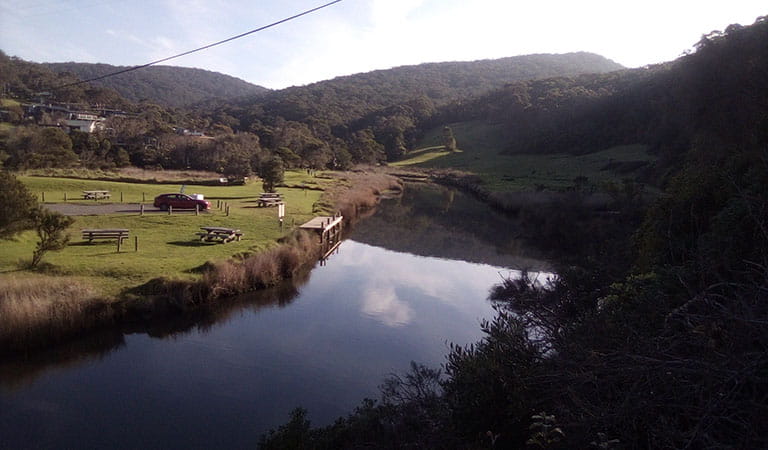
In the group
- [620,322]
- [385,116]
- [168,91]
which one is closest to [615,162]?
[620,322]

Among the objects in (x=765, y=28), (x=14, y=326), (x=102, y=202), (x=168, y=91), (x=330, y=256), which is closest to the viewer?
(x=14, y=326)

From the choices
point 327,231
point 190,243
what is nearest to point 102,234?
point 190,243

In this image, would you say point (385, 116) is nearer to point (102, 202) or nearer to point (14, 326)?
point (102, 202)

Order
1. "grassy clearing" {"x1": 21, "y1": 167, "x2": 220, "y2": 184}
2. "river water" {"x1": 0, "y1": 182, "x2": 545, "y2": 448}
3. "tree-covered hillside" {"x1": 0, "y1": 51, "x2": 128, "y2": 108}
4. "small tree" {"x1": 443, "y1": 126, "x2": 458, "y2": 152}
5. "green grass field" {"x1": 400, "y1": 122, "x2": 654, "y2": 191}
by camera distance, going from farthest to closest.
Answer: "small tree" {"x1": 443, "y1": 126, "x2": 458, "y2": 152} < "tree-covered hillside" {"x1": 0, "y1": 51, "x2": 128, "y2": 108} < "green grass field" {"x1": 400, "y1": 122, "x2": 654, "y2": 191} < "grassy clearing" {"x1": 21, "y1": 167, "x2": 220, "y2": 184} < "river water" {"x1": 0, "y1": 182, "x2": 545, "y2": 448}

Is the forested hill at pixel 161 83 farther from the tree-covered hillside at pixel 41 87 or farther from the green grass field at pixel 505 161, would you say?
the green grass field at pixel 505 161

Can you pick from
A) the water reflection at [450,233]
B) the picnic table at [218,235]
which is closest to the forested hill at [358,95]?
the water reflection at [450,233]

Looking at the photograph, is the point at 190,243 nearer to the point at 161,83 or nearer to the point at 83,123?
the point at 83,123

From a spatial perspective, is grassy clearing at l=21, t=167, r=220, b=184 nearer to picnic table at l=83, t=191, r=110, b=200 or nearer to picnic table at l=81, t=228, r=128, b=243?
picnic table at l=83, t=191, r=110, b=200

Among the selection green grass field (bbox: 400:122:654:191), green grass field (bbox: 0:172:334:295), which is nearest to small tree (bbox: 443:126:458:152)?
green grass field (bbox: 400:122:654:191)
